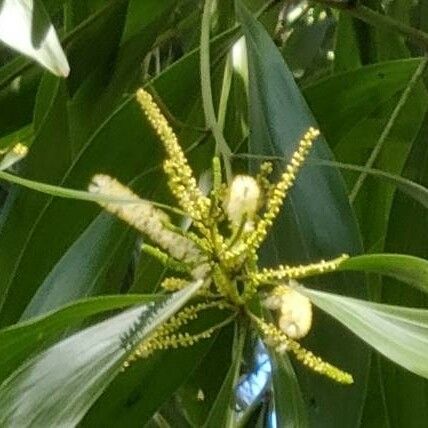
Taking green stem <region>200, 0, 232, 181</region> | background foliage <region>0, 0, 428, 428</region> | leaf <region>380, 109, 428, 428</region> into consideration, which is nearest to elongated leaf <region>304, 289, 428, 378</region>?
background foliage <region>0, 0, 428, 428</region>

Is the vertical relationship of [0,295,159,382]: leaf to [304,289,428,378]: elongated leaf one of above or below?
above

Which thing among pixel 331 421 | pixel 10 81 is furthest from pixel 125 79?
pixel 331 421

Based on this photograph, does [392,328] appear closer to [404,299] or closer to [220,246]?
[220,246]

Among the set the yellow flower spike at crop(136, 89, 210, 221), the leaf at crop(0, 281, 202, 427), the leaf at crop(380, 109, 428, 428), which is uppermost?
the yellow flower spike at crop(136, 89, 210, 221)

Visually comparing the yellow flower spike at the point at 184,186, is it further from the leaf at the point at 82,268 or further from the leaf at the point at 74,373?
the leaf at the point at 82,268

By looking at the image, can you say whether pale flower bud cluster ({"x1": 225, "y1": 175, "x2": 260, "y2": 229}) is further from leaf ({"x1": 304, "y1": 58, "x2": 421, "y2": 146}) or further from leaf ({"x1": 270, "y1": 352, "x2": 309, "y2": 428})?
leaf ({"x1": 304, "y1": 58, "x2": 421, "y2": 146})

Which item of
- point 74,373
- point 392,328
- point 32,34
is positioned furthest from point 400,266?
point 32,34

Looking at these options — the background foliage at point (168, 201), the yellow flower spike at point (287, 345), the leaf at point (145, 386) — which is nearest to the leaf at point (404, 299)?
the background foliage at point (168, 201)

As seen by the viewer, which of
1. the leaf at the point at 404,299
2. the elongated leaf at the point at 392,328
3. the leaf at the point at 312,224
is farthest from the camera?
A: the leaf at the point at 404,299
